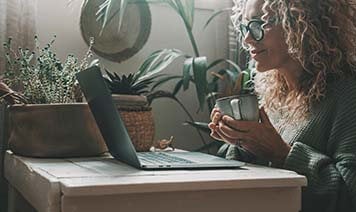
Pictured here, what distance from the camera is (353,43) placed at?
1222 mm

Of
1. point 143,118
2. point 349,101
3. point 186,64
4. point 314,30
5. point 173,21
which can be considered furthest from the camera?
point 173,21

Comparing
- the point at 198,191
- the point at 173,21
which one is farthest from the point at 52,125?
the point at 173,21

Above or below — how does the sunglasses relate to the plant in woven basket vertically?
above

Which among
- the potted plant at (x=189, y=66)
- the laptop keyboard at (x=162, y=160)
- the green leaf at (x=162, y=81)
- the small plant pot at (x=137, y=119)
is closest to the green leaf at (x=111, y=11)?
the potted plant at (x=189, y=66)

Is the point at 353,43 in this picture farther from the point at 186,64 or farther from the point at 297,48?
the point at 186,64

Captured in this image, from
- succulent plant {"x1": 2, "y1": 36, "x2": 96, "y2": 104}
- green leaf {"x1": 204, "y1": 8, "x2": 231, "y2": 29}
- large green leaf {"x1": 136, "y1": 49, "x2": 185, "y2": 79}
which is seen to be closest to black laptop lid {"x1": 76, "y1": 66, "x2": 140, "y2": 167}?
succulent plant {"x1": 2, "y1": 36, "x2": 96, "y2": 104}

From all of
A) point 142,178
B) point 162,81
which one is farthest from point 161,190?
point 162,81

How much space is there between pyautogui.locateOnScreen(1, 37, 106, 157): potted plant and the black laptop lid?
0.07 m

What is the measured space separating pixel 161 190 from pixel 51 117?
0.49 m

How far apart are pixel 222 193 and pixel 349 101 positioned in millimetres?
445

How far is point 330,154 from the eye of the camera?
3.52ft

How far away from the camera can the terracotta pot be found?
114 cm

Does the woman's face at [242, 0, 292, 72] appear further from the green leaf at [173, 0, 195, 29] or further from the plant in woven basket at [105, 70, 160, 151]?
the green leaf at [173, 0, 195, 29]

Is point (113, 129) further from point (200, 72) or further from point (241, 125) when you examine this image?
point (200, 72)
